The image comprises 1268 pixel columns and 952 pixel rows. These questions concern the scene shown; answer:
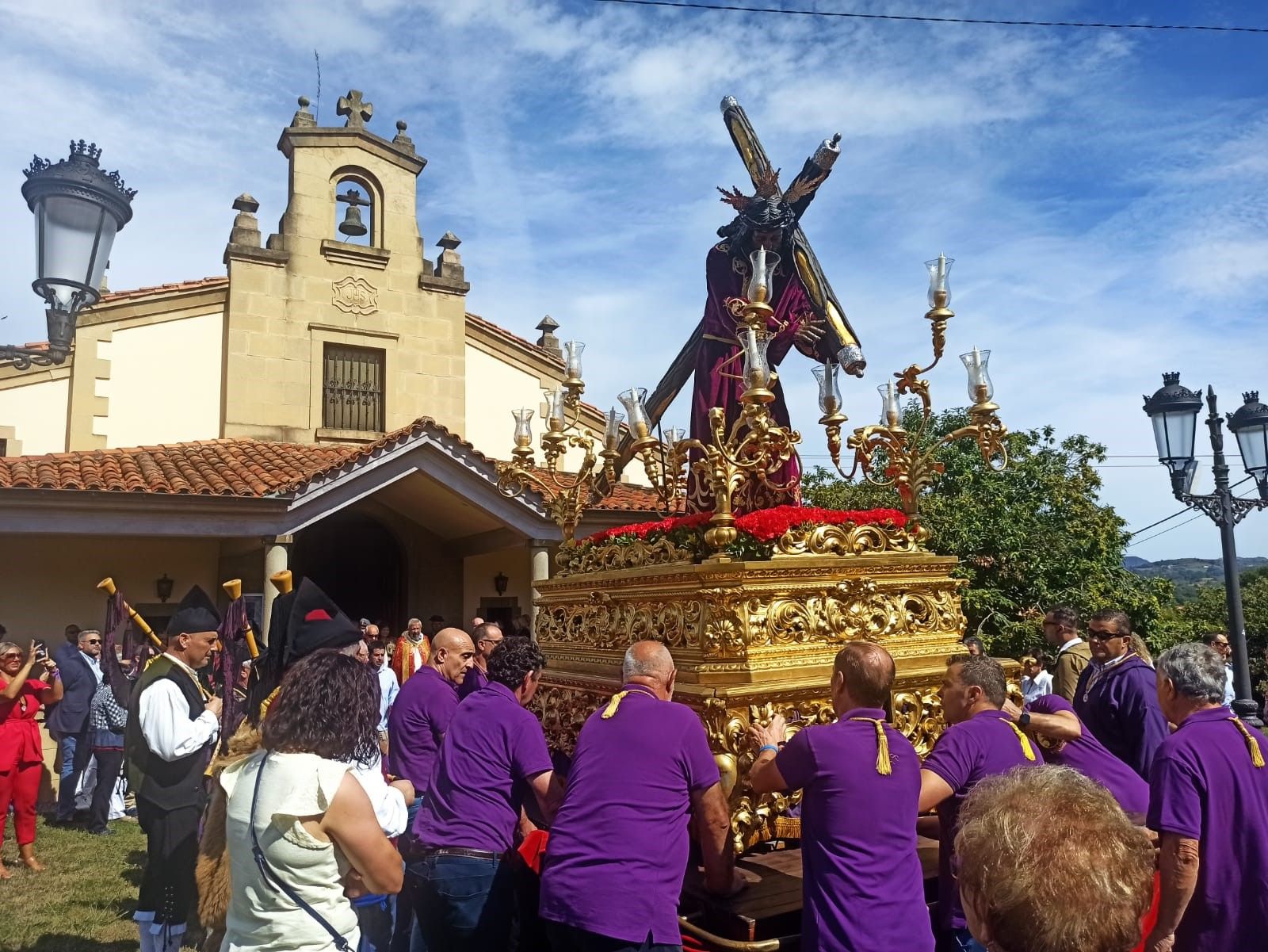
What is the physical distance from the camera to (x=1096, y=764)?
3.70m

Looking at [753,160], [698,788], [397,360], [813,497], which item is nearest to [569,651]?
[698,788]

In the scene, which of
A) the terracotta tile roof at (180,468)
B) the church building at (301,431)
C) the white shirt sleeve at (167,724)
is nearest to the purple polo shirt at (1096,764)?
the white shirt sleeve at (167,724)

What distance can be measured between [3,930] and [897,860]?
5.90 m

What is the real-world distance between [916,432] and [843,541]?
40.6 inches

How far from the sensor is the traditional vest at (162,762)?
455 centimetres

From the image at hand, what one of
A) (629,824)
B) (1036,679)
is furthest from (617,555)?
(1036,679)

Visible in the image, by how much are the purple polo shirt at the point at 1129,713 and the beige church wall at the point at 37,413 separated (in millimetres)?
13264

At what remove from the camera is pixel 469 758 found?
145 inches

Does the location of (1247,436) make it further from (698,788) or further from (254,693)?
(254,693)

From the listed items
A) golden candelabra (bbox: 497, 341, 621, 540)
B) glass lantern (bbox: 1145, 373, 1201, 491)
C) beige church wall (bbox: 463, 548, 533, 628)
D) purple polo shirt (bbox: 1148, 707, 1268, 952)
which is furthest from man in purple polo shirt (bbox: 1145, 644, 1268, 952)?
beige church wall (bbox: 463, 548, 533, 628)

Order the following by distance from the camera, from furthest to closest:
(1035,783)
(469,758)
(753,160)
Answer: (753,160) < (469,758) < (1035,783)

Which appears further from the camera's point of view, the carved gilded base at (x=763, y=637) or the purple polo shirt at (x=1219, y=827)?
the carved gilded base at (x=763, y=637)

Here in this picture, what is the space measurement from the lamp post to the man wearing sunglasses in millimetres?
10284

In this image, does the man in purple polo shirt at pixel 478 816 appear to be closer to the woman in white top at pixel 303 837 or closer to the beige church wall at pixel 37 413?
the woman in white top at pixel 303 837
